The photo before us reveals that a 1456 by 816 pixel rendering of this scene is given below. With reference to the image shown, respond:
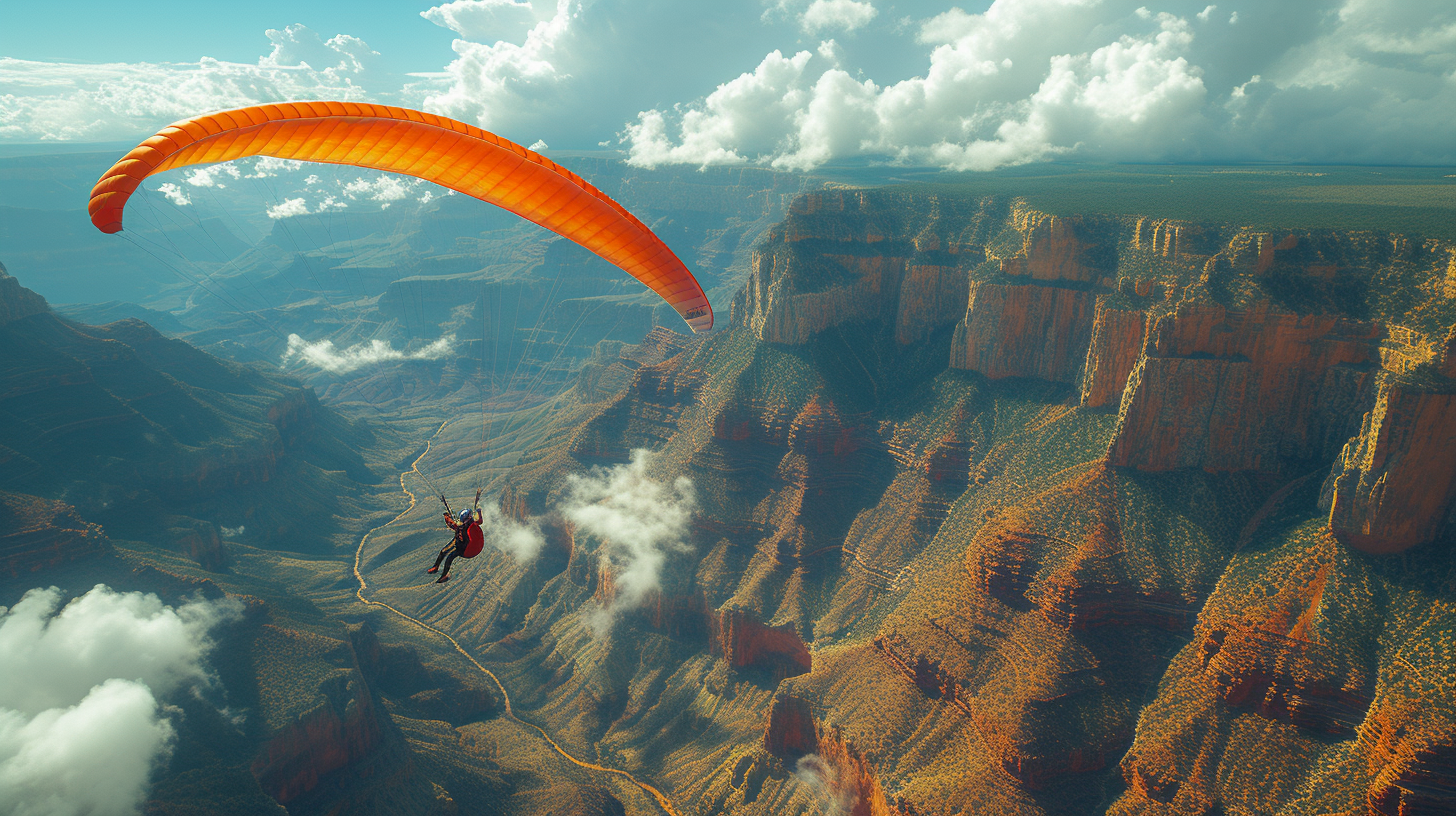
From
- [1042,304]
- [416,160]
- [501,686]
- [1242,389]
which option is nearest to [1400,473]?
[1242,389]

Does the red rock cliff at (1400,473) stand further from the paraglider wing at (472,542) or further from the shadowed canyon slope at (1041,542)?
the paraglider wing at (472,542)

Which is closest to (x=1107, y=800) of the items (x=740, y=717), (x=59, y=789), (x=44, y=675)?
(x=740, y=717)

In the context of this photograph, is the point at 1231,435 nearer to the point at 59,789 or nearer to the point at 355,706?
the point at 355,706

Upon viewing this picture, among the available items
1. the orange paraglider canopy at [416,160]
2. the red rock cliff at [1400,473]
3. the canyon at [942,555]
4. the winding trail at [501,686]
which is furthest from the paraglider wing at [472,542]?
the red rock cliff at [1400,473]

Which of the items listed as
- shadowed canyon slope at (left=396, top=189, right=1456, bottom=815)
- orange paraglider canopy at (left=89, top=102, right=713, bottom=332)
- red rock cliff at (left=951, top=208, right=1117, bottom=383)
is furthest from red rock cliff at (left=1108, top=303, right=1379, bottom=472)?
orange paraglider canopy at (left=89, top=102, right=713, bottom=332)

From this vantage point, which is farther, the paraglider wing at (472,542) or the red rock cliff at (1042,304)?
the red rock cliff at (1042,304)

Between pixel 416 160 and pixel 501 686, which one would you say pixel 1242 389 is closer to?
pixel 416 160
